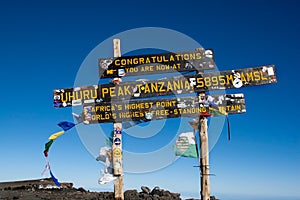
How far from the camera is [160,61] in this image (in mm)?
10750

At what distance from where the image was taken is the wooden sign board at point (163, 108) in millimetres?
10336

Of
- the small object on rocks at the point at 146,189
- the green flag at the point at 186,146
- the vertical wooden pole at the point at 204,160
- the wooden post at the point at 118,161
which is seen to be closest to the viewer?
the vertical wooden pole at the point at 204,160

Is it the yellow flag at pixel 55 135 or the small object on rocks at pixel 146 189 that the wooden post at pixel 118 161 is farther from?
the small object on rocks at pixel 146 189

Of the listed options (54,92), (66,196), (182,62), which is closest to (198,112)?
(182,62)

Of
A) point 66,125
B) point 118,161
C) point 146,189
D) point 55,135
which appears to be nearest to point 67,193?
point 146,189

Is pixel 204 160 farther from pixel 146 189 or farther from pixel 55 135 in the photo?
pixel 146 189

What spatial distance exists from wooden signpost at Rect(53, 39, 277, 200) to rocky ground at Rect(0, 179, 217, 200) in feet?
18.4

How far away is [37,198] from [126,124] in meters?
7.29

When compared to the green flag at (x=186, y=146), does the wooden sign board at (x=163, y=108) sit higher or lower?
higher

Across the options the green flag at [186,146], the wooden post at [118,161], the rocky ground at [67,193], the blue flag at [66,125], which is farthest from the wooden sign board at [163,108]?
the rocky ground at [67,193]

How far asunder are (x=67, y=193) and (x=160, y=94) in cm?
923

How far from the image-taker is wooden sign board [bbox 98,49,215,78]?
10.6 metres

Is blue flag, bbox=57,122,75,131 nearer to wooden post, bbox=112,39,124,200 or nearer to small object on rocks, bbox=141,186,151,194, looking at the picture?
wooden post, bbox=112,39,124,200

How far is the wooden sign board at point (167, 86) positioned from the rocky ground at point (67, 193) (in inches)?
237
